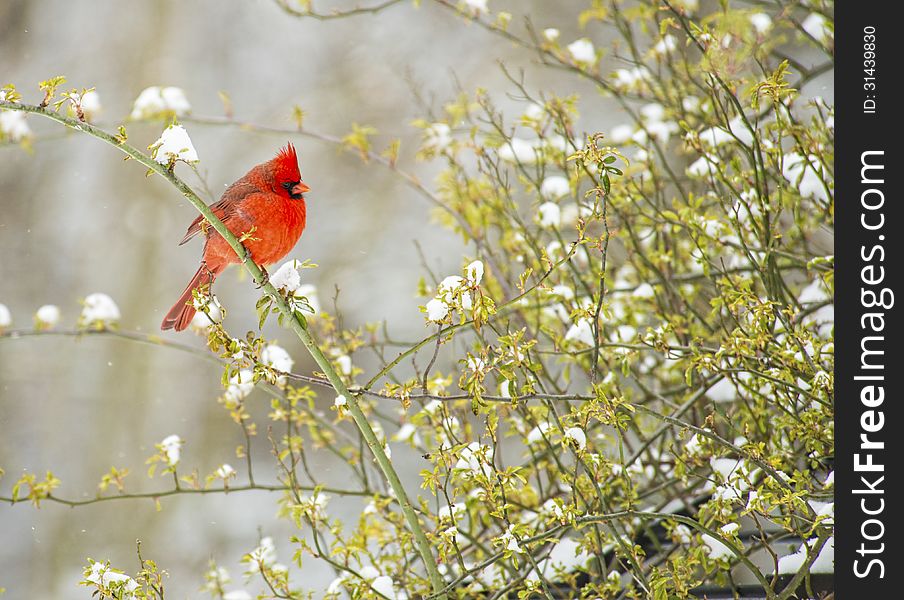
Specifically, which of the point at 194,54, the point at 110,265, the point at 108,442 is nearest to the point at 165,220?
the point at 110,265

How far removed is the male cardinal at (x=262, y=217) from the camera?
1241 millimetres

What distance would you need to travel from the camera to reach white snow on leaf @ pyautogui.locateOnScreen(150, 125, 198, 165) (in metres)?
0.99

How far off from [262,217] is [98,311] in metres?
0.75

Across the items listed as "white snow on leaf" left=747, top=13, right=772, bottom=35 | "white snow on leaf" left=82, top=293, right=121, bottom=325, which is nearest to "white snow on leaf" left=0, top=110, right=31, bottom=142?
"white snow on leaf" left=82, top=293, right=121, bottom=325

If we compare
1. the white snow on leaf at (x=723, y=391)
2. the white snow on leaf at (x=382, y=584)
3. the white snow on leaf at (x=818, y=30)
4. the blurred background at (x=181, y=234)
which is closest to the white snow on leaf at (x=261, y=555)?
the white snow on leaf at (x=382, y=584)

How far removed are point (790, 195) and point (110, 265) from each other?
3.60m

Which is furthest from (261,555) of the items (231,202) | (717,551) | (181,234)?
(181,234)

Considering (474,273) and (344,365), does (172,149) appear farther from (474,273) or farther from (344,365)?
(344,365)

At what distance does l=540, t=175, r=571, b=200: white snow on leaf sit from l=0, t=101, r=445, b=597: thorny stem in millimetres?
842

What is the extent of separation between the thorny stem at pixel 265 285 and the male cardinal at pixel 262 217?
0.52ft

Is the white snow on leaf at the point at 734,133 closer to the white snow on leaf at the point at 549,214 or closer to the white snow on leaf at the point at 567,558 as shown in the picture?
the white snow on leaf at the point at 549,214

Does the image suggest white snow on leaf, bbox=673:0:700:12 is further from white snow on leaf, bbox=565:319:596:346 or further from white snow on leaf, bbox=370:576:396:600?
white snow on leaf, bbox=370:576:396:600

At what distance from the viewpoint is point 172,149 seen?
3.26 feet

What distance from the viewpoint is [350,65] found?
4.53 meters
